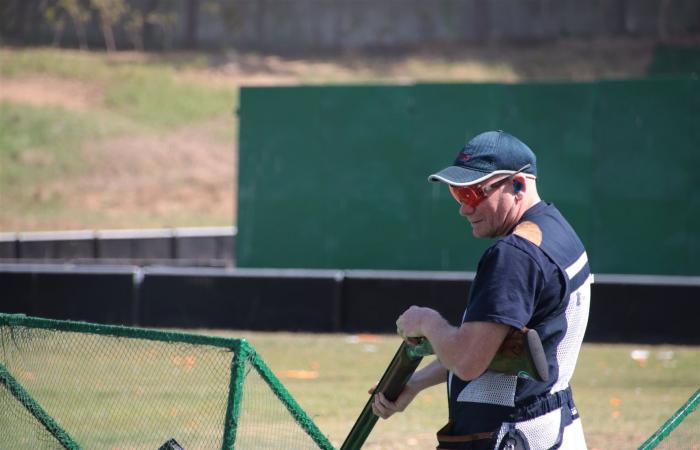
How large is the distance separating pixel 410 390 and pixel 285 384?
7.43 meters

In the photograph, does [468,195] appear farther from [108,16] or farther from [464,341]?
[108,16]

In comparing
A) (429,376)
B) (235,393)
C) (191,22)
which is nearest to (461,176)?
(429,376)

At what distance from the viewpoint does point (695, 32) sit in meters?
65.1

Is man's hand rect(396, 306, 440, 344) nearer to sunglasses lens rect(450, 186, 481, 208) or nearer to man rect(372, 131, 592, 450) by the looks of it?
man rect(372, 131, 592, 450)

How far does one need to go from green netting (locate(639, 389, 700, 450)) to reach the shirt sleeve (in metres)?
1.89

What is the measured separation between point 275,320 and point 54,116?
3681cm

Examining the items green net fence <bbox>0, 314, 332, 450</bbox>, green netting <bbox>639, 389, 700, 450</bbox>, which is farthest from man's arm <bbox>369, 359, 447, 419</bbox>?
green netting <bbox>639, 389, 700, 450</bbox>

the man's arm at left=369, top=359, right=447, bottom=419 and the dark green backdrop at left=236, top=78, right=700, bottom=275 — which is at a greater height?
the man's arm at left=369, top=359, right=447, bottom=419

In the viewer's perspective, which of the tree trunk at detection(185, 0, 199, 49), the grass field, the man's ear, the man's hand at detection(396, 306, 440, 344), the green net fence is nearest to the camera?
the man's hand at detection(396, 306, 440, 344)

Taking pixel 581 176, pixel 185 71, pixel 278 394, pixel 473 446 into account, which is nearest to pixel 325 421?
pixel 278 394

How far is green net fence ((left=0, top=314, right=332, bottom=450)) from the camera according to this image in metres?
4.46

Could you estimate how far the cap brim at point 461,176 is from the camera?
3.77 m

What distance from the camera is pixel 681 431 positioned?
5.45 metres

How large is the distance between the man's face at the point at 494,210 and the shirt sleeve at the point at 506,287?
0.79 ft
